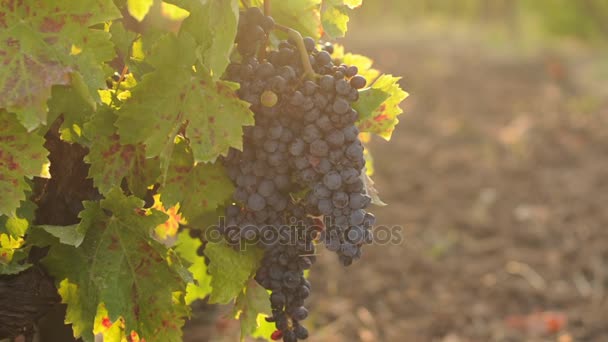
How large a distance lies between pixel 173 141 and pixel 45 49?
0.33 meters

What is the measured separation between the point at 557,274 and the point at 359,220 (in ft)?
14.2

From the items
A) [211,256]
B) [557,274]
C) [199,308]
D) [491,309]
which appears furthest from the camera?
[557,274]

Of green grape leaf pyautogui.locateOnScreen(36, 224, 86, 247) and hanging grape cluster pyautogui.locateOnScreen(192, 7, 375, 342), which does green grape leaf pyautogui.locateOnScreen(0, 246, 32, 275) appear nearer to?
green grape leaf pyautogui.locateOnScreen(36, 224, 86, 247)

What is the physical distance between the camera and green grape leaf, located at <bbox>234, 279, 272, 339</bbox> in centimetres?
208

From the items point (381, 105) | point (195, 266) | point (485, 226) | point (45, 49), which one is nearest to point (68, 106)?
point (45, 49)

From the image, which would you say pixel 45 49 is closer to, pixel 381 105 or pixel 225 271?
pixel 225 271

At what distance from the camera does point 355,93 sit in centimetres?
188

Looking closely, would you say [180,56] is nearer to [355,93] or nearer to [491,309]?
[355,93]

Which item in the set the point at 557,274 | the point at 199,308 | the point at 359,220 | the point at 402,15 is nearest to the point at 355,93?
the point at 359,220

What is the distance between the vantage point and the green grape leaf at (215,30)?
171 cm

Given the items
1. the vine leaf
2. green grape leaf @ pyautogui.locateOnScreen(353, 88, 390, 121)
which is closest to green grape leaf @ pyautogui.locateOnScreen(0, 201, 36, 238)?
green grape leaf @ pyautogui.locateOnScreen(353, 88, 390, 121)

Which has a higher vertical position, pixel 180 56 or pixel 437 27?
pixel 180 56

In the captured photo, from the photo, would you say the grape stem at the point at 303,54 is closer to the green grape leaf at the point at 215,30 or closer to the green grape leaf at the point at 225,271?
the green grape leaf at the point at 215,30

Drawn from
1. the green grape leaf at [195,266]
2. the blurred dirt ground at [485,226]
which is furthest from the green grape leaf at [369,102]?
the blurred dirt ground at [485,226]
